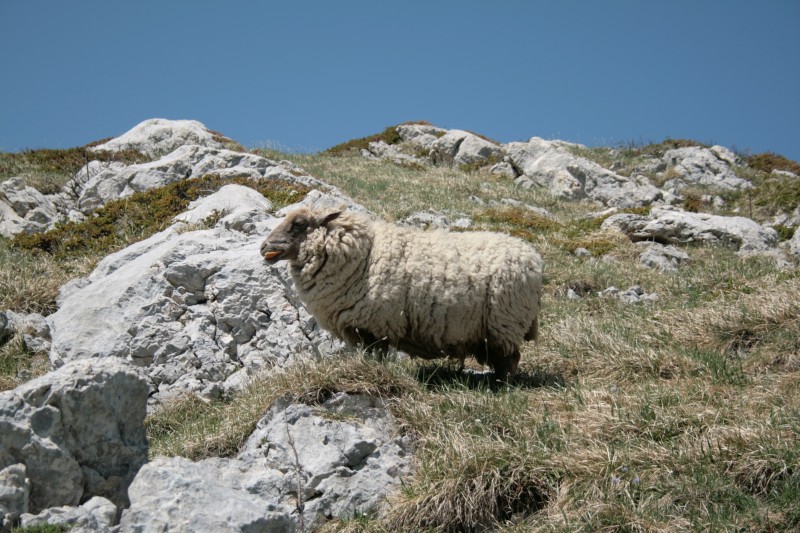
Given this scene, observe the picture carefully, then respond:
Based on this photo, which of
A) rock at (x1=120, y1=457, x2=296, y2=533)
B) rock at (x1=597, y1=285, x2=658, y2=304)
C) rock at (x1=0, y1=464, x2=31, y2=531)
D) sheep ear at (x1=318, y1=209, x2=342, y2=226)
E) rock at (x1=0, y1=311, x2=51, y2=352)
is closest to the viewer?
rock at (x1=120, y1=457, x2=296, y2=533)

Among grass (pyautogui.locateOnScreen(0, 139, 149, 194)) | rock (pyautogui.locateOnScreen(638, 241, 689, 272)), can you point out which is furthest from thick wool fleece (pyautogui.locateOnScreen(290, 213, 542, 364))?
grass (pyautogui.locateOnScreen(0, 139, 149, 194))

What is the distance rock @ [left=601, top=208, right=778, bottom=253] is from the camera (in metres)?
15.1

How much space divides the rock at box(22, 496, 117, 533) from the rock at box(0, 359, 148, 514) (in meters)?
0.20

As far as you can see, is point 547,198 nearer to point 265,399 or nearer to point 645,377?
point 645,377

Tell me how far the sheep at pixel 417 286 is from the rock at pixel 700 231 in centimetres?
924

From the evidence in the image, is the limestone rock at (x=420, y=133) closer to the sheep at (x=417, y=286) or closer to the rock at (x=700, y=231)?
the rock at (x=700, y=231)

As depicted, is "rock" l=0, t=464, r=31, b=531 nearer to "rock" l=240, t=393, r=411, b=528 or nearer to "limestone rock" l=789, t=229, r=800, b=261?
"rock" l=240, t=393, r=411, b=528

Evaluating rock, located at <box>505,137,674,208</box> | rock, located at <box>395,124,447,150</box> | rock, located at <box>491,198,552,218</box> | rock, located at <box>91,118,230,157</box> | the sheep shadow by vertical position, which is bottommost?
the sheep shadow

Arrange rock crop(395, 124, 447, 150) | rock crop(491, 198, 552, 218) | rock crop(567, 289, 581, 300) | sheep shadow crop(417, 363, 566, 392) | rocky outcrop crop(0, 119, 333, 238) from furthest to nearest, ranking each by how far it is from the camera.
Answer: rock crop(395, 124, 447, 150), rock crop(491, 198, 552, 218), rocky outcrop crop(0, 119, 333, 238), rock crop(567, 289, 581, 300), sheep shadow crop(417, 363, 566, 392)

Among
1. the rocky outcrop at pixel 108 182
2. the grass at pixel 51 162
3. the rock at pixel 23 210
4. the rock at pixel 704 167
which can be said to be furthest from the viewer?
the rock at pixel 704 167

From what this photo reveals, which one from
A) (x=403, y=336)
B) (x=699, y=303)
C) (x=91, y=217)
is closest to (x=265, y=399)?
(x=403, y=336)

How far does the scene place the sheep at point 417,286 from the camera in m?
6.93

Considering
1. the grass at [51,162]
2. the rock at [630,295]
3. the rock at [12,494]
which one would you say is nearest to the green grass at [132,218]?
the grass at [51,162]

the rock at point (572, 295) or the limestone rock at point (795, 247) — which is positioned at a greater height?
the limestone rock at point (795, 247)
